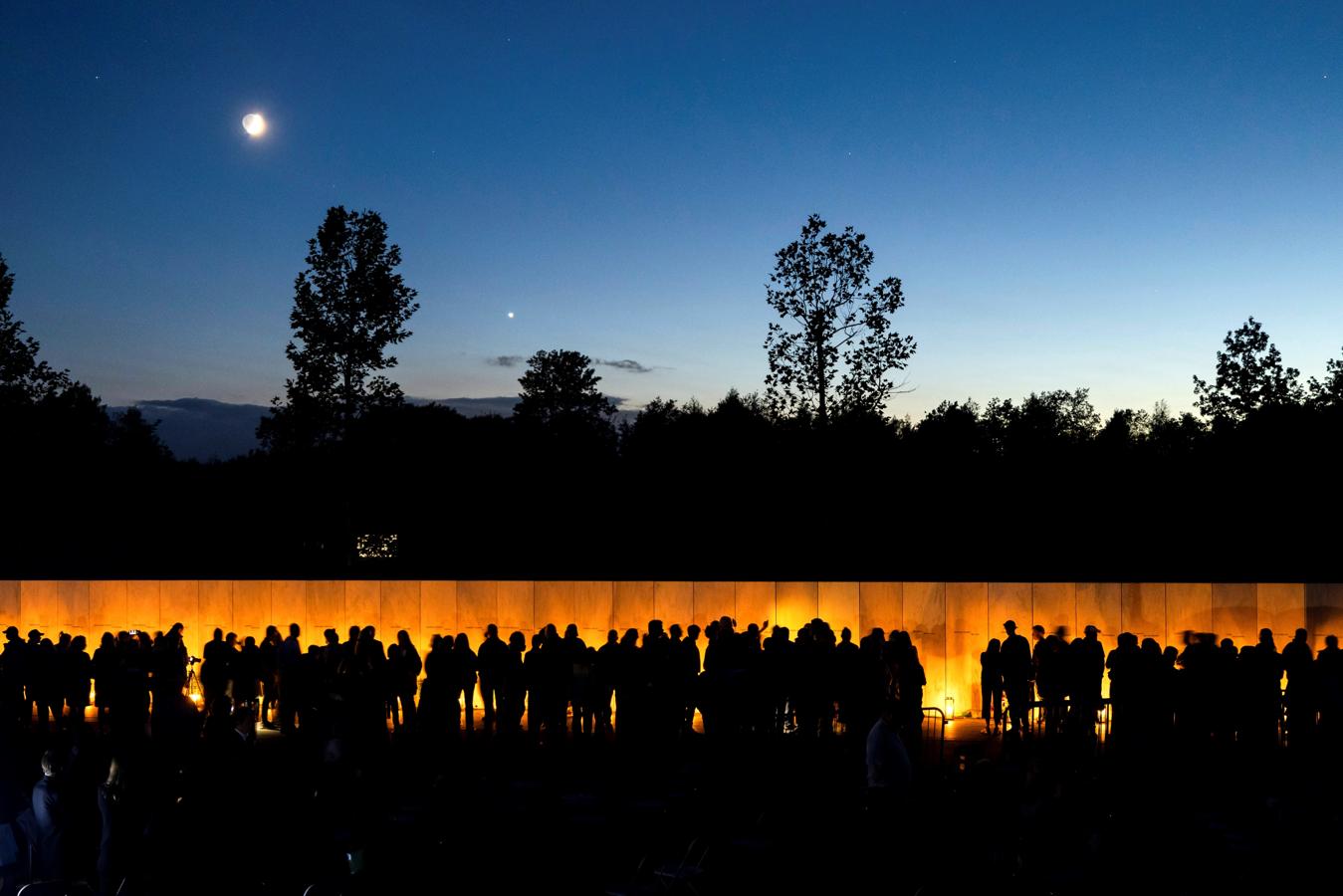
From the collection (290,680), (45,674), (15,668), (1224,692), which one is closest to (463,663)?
(290,680)

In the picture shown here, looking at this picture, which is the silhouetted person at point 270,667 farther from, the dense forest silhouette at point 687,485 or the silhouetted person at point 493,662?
the dense forest silhouette at point 687,485

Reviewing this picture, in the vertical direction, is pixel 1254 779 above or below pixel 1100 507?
below

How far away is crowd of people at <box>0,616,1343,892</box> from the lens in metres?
16.9

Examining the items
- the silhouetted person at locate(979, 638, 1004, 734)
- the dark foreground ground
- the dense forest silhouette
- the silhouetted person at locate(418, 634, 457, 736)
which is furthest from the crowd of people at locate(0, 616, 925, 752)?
the dense forest silhouette

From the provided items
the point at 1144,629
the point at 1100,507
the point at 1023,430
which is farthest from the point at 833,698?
the point at 1023,430

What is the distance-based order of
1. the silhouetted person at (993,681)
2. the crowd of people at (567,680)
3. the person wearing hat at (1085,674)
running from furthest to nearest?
the silhouetted person at (993,681)
the person wearing hat at (1085,674)
the crowd of people at (567,680)

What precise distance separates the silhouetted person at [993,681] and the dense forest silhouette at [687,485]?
15950 millimetres

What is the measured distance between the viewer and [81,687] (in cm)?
2066

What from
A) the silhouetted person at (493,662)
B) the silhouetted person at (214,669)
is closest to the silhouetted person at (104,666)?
the silhouetted person at (214,669)

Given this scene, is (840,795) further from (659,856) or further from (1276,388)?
(1276,388)

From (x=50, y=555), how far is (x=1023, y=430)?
35056 mm

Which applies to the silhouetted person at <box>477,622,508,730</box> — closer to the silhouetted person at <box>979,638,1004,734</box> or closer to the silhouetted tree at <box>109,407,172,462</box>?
the silhouetted person at <box>979,638,1004,734</box>

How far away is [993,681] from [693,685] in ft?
15.4

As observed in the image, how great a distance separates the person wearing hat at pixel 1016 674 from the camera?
18.5 m
